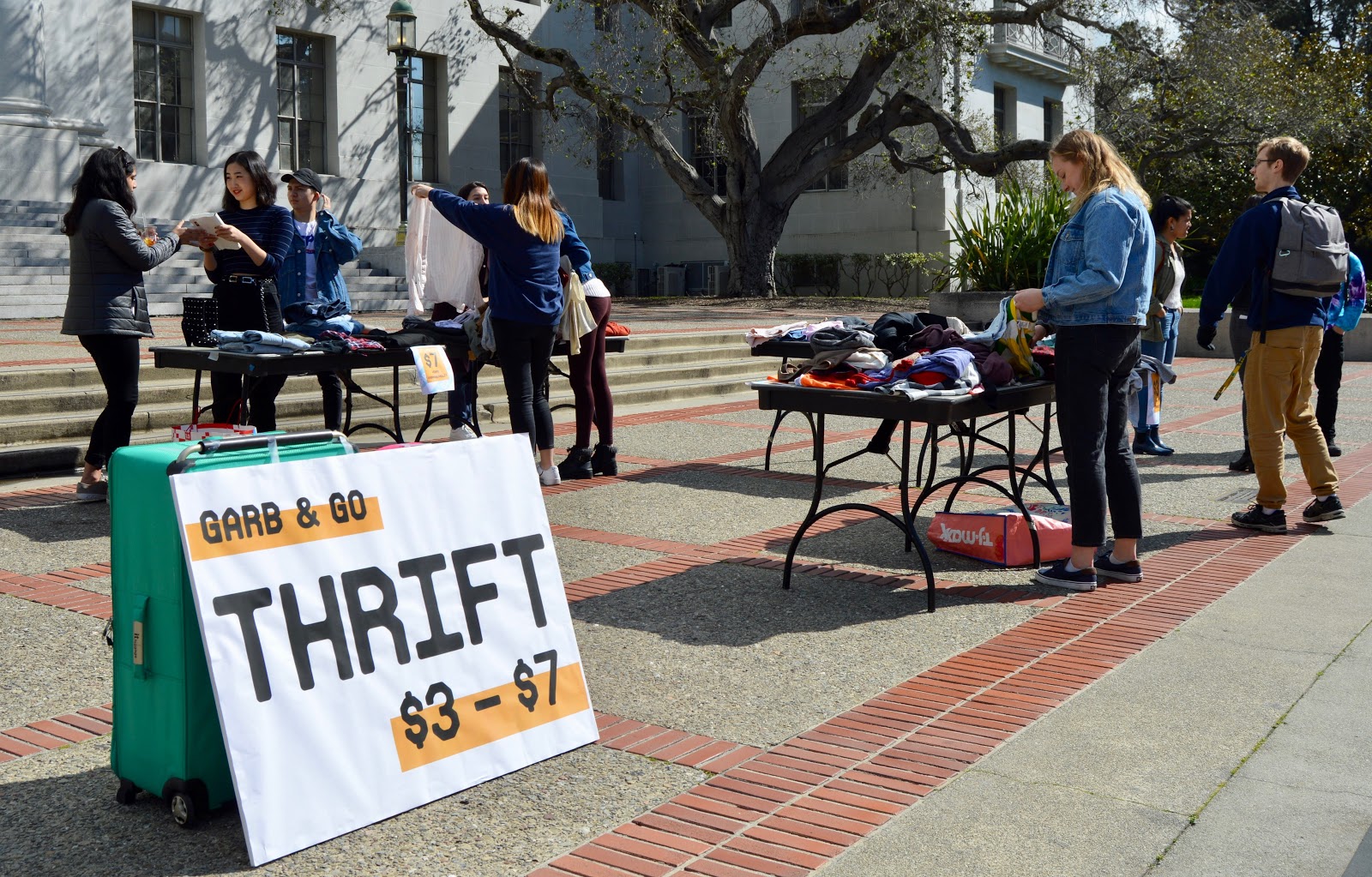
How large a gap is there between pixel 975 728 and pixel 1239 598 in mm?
2240

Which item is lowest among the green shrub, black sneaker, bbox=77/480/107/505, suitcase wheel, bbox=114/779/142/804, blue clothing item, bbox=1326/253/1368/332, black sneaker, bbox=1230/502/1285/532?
suitcase wheel, bbox=114/779/142/804

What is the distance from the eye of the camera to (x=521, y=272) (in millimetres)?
7801

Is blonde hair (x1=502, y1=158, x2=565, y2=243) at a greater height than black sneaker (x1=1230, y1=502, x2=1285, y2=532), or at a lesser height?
greater

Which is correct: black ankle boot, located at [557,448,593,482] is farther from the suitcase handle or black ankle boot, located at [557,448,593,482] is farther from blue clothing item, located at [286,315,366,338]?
the suitcase handle

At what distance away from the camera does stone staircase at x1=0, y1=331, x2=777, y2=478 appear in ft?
30.2

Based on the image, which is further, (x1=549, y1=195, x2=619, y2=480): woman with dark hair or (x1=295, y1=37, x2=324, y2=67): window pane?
(x1=295, y1=37, x2=324, y2=67): window pane

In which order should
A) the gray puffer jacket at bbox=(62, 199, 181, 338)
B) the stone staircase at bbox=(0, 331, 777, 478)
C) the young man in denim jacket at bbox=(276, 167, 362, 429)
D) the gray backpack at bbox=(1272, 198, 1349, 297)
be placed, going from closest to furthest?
the gray backpack at bbox=(1272, 198, 1349, 297) < the gray puffer jacket at bbox=(62, 199, 181, 338) < the young man in denim jacket at bbox=(276, 167, 362, 429) < the stone staircase at bbox=(0, 331, 777, 478)

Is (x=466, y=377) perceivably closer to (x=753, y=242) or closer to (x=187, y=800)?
(x=187, y=800)

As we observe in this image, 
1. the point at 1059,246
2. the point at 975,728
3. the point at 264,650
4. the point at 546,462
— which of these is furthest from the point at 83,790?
the point at 546,462

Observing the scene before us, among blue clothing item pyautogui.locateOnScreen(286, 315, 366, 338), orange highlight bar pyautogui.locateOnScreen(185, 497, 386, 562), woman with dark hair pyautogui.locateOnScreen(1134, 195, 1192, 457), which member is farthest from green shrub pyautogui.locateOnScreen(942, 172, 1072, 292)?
orange highlight bar pyautogui.locateOnScreen(185, 497, 386, 562)

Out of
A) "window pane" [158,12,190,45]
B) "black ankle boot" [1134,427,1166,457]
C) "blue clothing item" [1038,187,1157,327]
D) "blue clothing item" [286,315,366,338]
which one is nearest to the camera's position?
"blue clothing item" [1038,187,1157,327]

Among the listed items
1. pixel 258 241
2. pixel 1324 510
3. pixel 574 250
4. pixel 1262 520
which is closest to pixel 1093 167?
pixel 1262 520

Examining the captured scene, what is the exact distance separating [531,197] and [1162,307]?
4919 millimetres

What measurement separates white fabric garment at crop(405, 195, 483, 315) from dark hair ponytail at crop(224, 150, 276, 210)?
1218mm
